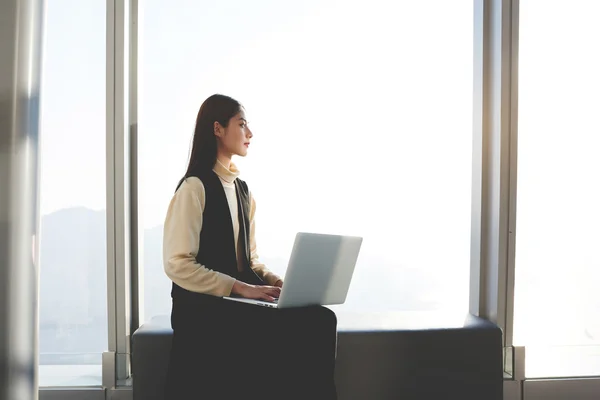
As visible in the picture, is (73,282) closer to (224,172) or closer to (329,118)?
(224,172)

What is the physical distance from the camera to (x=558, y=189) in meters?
3.17

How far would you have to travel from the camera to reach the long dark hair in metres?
2.43

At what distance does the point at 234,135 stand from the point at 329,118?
2.32 feet

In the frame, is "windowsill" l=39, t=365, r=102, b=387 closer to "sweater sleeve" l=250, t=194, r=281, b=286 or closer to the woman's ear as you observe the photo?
"sweater sleeve" l=250, t=194, r=281, b=286

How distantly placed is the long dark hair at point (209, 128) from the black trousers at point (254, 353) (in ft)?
1.52

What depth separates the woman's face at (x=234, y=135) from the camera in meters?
2.46

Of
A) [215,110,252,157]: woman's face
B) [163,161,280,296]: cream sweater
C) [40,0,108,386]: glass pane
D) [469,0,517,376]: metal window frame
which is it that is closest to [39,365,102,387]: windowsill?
[40,0,108,386]: glass pane

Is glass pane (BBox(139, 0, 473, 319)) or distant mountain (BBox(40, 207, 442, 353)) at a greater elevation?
glass pane (BBox(139, 0, 473, 319))

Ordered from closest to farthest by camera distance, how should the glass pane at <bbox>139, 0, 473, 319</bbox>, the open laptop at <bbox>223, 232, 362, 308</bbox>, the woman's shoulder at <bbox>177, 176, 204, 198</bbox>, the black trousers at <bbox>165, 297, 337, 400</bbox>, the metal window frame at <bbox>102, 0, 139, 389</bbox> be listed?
the open laptop at <bbox>223, 232, 362, 308</bbox>, the black trousers at <bbox>165, 297, 337, 400</bbox>, the woman's shoulder at <bbox>177, 176, 204, 198</bbox>, the metal window frame at <bbox>102, 0, 139, 389</bbox>, the glass pane at <bbox>139, 0, 473, 319</bbox>

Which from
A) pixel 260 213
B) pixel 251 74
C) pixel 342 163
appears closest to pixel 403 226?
pixel 342 163

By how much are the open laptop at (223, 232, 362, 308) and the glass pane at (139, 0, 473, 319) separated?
74 centimetres

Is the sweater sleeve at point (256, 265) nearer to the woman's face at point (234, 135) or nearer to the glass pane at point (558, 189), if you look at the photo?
the woman's face at point (234, 135)

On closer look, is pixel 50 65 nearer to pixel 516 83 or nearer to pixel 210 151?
pixel 210 151

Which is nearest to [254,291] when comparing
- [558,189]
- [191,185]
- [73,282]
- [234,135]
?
[191,185]
